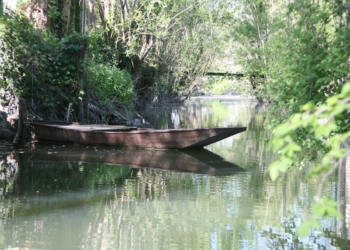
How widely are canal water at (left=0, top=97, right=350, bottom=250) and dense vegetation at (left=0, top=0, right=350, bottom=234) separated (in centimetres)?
100

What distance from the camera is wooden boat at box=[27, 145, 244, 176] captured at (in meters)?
11.9

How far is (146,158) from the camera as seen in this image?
13.3 meters

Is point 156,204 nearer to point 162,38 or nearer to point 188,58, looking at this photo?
point 162,38

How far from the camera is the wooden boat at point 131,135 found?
14.2 m

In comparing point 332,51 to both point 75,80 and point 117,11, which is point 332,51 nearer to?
point 75,80

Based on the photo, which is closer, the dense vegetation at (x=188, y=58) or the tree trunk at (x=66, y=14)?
the dense vegetation at (x=188, y=58)

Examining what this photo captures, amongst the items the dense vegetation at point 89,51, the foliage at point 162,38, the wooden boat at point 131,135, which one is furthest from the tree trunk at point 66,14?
the wooden boat at point 131,135

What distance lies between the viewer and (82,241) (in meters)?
6.21

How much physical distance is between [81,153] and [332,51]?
9.56m

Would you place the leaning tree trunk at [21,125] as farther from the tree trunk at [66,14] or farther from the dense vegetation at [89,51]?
the tree trunk at [66,14]

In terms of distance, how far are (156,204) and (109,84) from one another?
13930 mm

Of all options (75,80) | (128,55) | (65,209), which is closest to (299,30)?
(65,209)

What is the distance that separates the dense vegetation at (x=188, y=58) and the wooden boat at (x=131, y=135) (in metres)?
1.86

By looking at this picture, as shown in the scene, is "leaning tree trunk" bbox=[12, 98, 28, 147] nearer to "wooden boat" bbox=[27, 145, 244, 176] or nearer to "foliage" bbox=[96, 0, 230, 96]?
"wooden boat" bbox=[27, 145, 244, 176]
